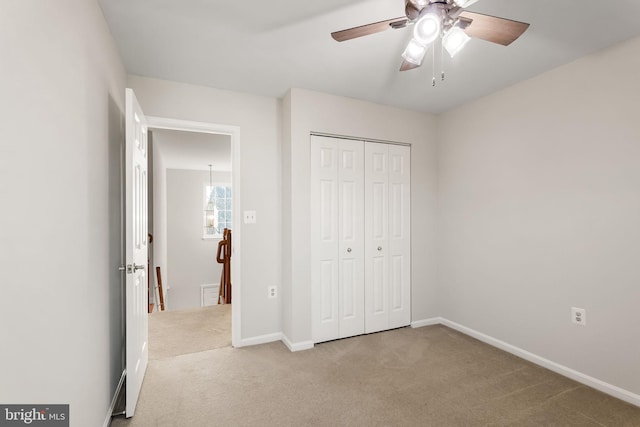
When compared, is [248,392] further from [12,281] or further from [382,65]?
[382,65]

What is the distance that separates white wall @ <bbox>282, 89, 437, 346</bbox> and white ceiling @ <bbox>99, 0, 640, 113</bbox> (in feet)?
0.63

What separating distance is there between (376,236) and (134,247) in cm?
222

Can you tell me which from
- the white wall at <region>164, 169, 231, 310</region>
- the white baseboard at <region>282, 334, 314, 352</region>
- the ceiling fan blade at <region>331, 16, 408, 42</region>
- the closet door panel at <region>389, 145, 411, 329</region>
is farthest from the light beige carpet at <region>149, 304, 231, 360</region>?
the white wall at <region>164, 169, 231, 310</region>

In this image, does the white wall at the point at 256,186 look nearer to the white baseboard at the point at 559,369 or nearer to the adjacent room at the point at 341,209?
the adjacent room at the point at 341,209

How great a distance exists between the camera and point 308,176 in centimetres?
291

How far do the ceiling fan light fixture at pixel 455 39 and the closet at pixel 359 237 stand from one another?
5.15 ft

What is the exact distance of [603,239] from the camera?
2.18m

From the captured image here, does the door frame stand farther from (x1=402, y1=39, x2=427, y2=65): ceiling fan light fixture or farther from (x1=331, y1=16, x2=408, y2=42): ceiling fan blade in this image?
(x1=402, y1=39, x2=427, y2=65): ceiling fan light fixture

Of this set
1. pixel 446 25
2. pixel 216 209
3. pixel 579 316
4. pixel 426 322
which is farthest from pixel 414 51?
pixel 216 209

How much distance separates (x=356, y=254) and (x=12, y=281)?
2.61 m

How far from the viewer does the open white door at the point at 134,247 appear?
1854 millimetres

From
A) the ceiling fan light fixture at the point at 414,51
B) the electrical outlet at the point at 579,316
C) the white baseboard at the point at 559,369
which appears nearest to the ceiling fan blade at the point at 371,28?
the ceiling fan light fixture at the point at 414,51

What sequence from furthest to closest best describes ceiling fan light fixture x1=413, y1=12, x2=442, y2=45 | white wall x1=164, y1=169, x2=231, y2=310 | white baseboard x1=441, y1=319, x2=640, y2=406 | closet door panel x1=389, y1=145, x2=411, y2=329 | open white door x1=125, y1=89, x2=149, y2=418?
white wall x1=164, y1=169, x2=231, y2=310
closet door panel x1=389, y1=145, x2=411, y2=329
white baseboard x1=441, y1=319, x2=640, y2=406
open white door x1=125, y1=89, x2=149, y2=418
ceiling fan light fixture x1=413, y1=12, x2=442, y2=45

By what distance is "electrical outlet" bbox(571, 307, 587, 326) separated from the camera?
7.47 ft
